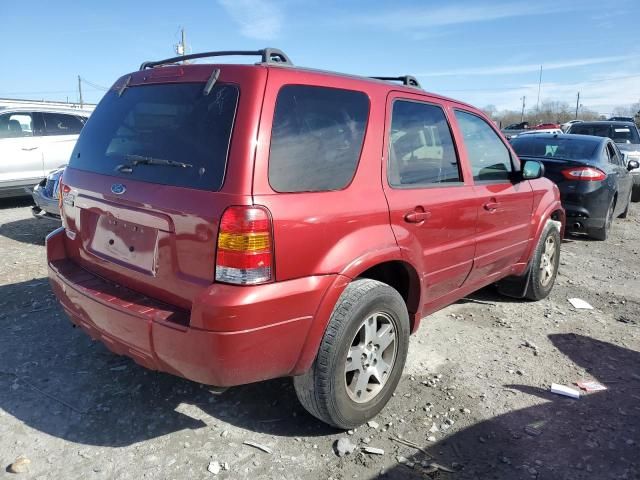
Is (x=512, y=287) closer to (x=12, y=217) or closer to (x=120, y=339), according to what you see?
(x=120, y=339)

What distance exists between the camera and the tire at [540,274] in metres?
4.76

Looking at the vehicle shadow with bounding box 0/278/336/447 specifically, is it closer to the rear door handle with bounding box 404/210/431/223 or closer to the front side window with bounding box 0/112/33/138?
the rear door handle with bounding box 404/210/431/223

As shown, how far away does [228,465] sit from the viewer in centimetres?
253

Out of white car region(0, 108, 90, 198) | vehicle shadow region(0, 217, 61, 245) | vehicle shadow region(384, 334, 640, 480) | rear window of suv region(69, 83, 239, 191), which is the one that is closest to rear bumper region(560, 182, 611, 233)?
vehicle shadow region(384, 334, 640, 480)

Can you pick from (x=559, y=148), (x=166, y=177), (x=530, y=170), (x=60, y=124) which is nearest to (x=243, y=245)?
(x=166, y=177)

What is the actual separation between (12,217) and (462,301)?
7245mm

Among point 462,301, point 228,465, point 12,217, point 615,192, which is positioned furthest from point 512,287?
point 12,217

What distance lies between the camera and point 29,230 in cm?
736

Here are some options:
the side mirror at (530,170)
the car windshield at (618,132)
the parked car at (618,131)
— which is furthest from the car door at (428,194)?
the car windshield at (618,132)

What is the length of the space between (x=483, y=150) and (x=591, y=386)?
1831 mm

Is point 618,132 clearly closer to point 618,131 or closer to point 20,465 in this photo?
point 618,131


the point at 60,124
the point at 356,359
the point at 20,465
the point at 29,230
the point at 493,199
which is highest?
the point at 60,124

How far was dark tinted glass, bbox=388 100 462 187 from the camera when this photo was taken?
2.98 meters

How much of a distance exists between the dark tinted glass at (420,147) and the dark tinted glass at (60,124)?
8.04 metres
